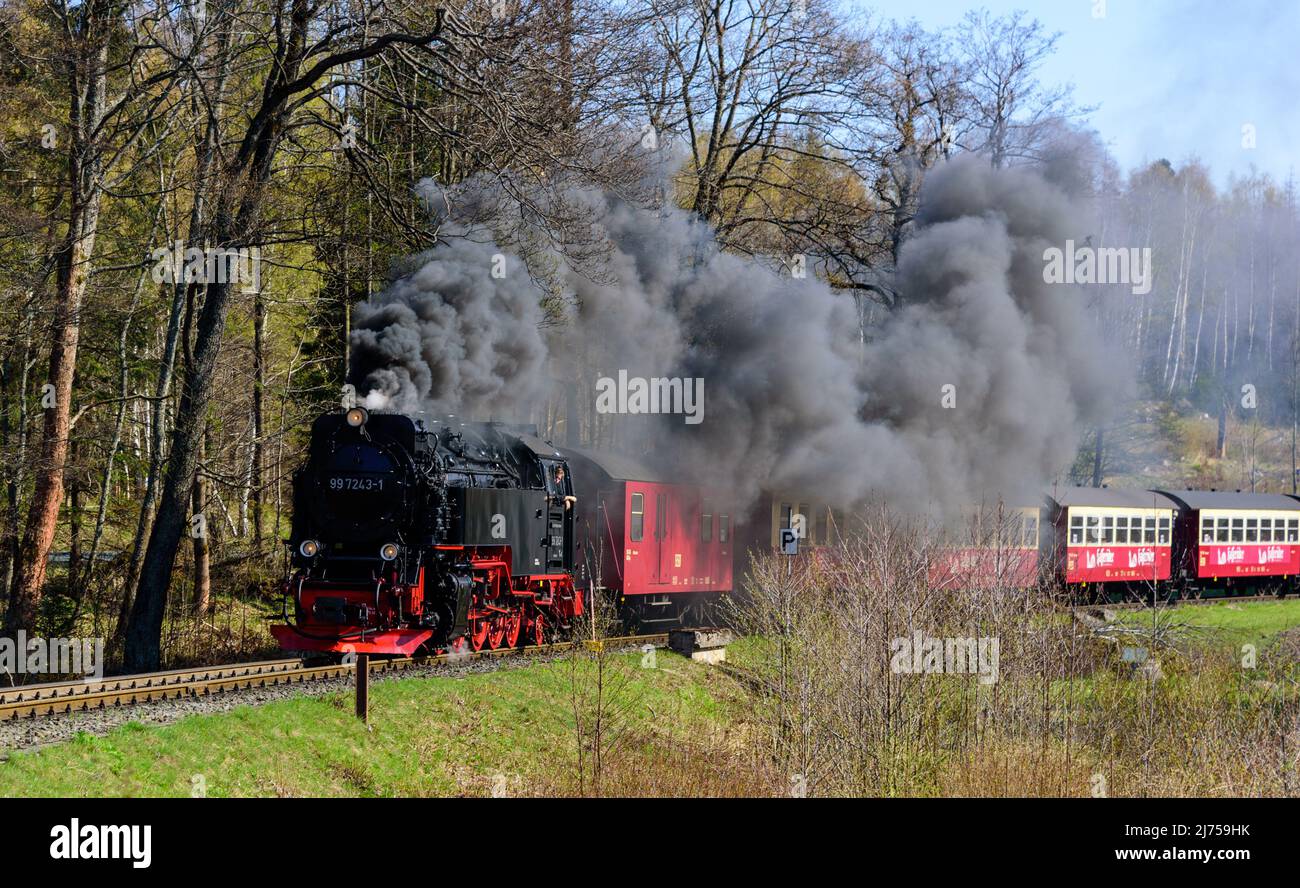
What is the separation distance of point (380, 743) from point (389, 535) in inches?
104

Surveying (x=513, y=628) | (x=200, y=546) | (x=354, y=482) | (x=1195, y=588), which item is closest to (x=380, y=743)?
(x=354, y=482)

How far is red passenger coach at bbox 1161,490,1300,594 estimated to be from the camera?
2814cm

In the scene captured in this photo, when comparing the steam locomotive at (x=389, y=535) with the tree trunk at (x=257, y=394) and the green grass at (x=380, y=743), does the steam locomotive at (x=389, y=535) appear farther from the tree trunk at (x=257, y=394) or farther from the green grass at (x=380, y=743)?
the tree trunk at (x=257, y=394)

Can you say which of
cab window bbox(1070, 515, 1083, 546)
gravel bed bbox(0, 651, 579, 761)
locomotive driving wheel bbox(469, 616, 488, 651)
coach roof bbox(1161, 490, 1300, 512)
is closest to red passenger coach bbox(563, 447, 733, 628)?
locomotive driving wheel bbox(469, 616, 488, 651)

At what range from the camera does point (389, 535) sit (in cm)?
1323

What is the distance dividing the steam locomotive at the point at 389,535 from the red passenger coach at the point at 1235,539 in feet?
62.3

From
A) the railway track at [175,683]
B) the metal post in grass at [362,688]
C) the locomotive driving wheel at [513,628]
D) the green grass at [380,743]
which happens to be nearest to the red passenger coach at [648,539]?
the locomotive driving wheel at [513,628]

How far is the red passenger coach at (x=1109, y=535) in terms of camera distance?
79.7 feet

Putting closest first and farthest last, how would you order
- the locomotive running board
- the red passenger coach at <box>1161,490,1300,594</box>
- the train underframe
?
the locomotive running board → the train underframe → the red passenger coach at <box>1161,490,1300,594</box>

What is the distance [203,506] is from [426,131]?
7832 millimetres

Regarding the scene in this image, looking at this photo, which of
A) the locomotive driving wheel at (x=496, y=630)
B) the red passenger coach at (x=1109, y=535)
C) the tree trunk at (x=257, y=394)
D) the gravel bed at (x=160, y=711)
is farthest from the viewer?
the red passenger coach at (x=1109, y=535)

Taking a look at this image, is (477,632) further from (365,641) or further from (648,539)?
(648,539)

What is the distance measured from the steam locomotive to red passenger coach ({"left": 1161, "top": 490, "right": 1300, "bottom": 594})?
19.0 m

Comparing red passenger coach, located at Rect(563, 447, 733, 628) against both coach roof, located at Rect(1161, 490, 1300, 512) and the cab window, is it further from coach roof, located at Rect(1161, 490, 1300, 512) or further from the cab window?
coach roof, located at Rect(1161, 490, 1300, 512)
